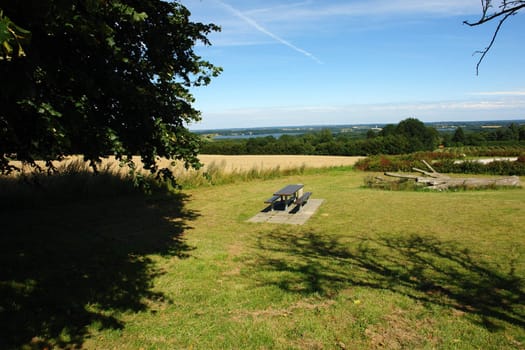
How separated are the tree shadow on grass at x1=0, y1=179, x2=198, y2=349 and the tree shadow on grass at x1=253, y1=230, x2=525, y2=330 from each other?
204 cm

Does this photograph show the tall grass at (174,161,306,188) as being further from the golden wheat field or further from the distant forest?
the distant forest

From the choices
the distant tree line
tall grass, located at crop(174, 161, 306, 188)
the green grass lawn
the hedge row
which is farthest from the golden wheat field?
the distant tree line

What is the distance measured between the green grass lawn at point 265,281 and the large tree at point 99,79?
6.35ft

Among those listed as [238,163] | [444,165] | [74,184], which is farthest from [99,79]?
[444,165]

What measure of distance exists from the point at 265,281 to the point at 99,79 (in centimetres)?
371

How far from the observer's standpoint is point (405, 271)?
5.61 meters

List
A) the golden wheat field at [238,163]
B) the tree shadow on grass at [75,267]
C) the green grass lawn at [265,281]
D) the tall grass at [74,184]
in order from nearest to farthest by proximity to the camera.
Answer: the green grass lawn at [265,281] < the tree shadow on grass at [75,267] < the tall grass at [74,184] < the golden wheat field at [238,163]

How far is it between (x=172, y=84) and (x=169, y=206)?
6.55 m

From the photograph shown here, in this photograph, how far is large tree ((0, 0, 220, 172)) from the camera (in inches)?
110

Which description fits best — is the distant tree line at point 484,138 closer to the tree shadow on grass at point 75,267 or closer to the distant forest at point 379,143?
the distant forest at point 379,143

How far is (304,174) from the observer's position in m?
21.8

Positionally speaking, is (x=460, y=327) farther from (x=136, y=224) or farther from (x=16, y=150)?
(x=136, y=224)

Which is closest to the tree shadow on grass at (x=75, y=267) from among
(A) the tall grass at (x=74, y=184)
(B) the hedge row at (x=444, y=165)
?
(A) the tall grass at (x=74, y=184)

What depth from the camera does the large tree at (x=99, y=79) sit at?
9.16 ft
